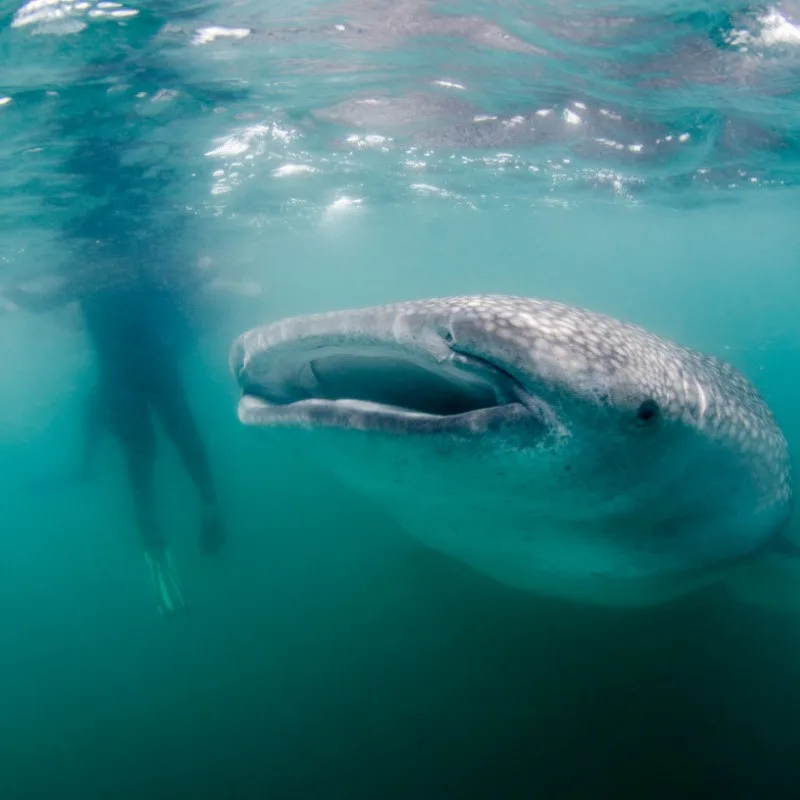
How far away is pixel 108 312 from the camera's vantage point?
1363 centimetres

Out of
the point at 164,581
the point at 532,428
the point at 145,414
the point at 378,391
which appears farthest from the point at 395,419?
the point at 145,414

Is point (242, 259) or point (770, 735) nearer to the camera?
point (770, 735)

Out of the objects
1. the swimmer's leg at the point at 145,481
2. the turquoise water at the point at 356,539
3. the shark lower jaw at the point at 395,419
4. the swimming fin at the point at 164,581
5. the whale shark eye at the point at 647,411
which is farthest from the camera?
the swimmer's leg at the point at 145,481

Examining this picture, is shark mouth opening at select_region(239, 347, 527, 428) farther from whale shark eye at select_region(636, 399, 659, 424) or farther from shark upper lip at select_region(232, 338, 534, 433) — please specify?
whale shark eye at select_region(636, 399, 659, 424)

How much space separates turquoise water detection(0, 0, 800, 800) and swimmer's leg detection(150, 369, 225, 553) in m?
1.68

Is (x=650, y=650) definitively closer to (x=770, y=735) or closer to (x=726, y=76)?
(x=770, y=735)

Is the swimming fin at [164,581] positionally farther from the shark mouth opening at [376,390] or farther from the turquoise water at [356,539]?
the shark mouth opening at [376,390]

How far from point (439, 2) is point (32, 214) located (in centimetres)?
976

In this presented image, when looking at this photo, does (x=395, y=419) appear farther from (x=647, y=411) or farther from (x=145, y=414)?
(x=145, y=414)

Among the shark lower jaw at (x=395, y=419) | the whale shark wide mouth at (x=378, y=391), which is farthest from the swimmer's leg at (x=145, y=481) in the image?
the shark lower jaw at (x=395, y=419)

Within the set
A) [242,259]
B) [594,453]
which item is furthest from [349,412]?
[242,259]

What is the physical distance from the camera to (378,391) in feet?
9.39

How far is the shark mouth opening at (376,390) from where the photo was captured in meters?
2.16

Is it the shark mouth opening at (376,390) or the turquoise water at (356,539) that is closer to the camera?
the shark mouth opening at (376,390)
